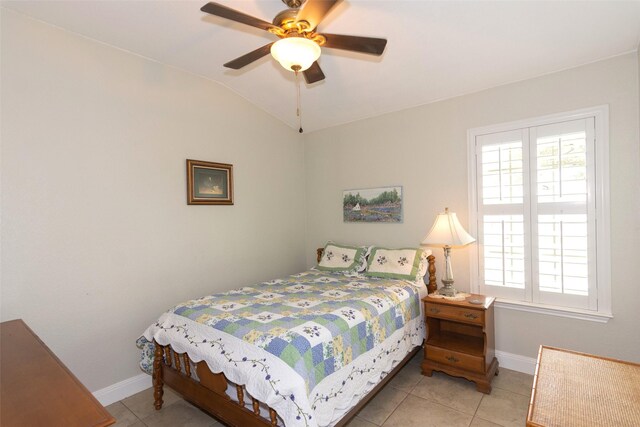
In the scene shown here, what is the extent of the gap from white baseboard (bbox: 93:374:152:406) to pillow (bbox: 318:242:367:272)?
78.4 inches

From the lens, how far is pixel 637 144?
2.31 m

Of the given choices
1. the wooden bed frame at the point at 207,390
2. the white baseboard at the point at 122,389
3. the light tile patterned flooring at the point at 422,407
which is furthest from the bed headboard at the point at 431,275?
the white baseboard at the point at 122,389

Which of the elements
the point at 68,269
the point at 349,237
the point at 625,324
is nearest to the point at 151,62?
the point at 68,269

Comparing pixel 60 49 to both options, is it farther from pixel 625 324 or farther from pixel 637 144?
pixel 625 324

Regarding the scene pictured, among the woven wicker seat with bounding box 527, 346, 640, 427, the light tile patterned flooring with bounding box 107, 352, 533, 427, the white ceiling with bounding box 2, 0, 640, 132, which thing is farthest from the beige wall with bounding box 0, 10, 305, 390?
the woven wicker seat with bounding box 527, 346, 640, 427

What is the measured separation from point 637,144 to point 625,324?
1.35 metres

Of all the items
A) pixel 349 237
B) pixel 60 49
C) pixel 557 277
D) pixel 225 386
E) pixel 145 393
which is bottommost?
pixel 145 393

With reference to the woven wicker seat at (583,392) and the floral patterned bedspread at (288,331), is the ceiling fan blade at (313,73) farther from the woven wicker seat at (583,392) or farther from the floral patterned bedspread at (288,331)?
the woven wicker seat at (583,392)

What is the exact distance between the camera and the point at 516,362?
2.84m

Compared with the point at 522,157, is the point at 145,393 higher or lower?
lower

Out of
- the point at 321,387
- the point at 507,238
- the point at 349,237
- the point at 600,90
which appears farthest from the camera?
the point at 349,237

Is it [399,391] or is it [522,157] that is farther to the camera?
[522,157]

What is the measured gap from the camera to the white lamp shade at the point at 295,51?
67.0 inches

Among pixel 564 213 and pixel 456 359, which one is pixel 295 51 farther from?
pixel 456 359
